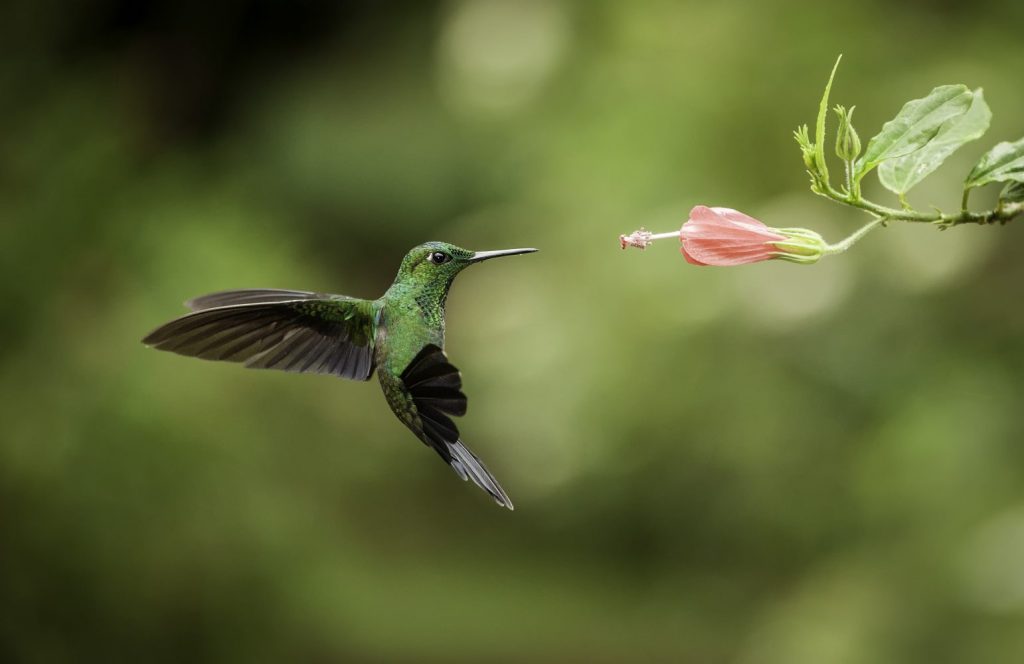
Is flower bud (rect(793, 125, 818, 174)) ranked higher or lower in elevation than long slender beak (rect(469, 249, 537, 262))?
higher

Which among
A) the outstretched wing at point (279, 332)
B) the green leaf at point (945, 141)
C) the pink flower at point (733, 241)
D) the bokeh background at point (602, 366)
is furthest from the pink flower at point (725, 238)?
the bokeh background at point (602, 366)

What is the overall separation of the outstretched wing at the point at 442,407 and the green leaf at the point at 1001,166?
36 centimetres

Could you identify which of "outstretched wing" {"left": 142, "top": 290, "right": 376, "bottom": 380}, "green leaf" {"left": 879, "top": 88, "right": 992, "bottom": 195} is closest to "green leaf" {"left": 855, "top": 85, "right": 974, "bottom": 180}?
"green leaf" {"left": 879, "top": 88, "right": 992, "bottom": 195}

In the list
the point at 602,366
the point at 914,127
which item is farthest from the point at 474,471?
the point at 602,366

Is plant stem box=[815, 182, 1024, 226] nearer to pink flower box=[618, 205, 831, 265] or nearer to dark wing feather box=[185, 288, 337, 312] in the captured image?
pink flower box=[618, 205, 831, 265]

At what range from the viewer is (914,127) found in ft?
2.38

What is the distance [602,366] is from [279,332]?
1997 mm

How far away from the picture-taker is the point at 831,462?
277cm

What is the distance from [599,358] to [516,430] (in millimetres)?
277

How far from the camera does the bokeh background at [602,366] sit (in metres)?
2.23

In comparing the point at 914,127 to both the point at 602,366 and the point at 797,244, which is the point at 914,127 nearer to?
the point at 797,244

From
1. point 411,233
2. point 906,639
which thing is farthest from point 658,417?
point 411,233

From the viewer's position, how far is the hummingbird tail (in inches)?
23.3

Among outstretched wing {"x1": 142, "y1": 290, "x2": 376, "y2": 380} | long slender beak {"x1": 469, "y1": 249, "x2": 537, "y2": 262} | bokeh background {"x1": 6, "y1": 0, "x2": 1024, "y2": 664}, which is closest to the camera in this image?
long slender beak {"x1": 469, "y1": 249, "x2": 537, "y2": 262}
